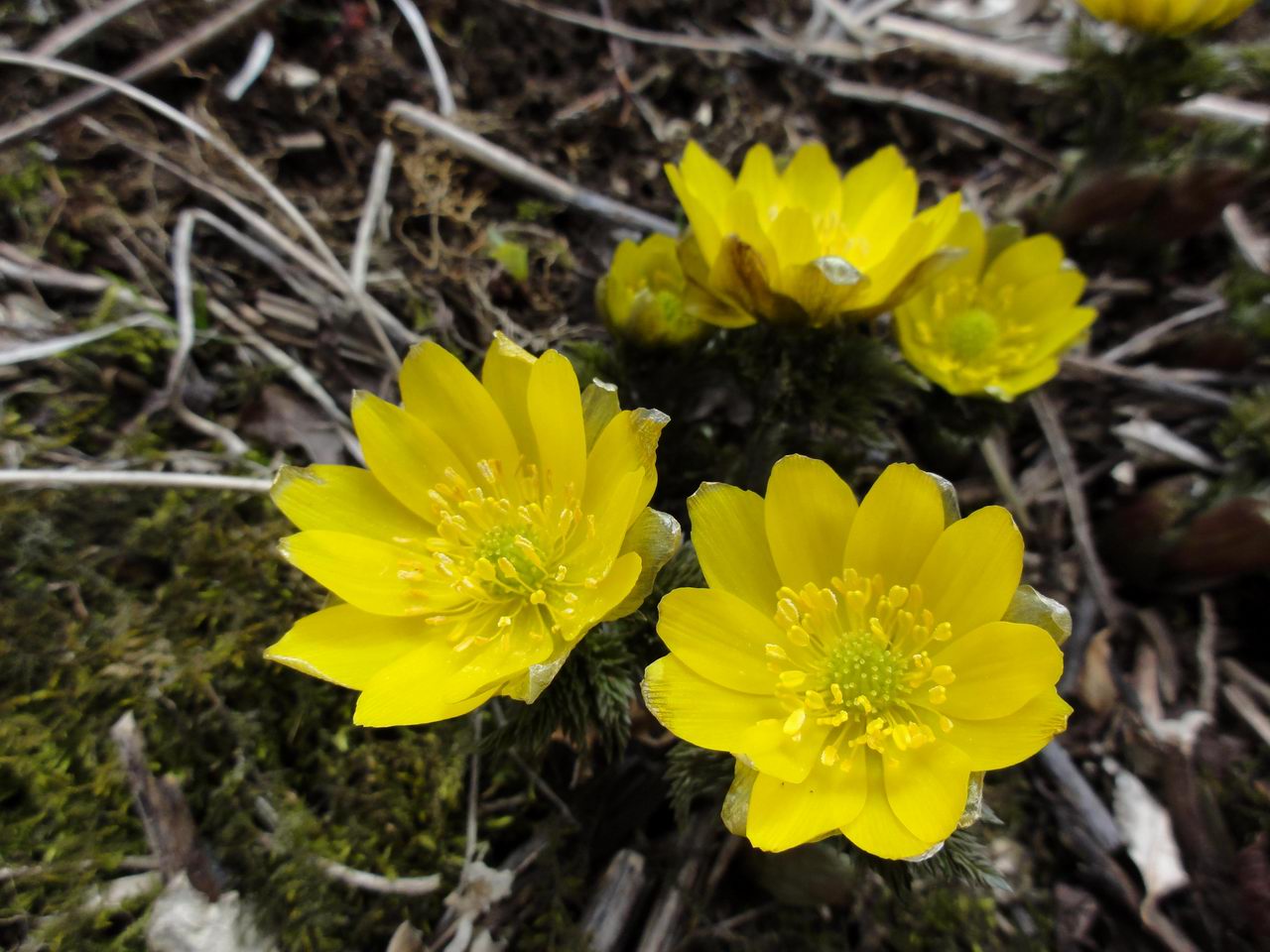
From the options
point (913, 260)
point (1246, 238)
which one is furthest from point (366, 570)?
point (1246, 238)

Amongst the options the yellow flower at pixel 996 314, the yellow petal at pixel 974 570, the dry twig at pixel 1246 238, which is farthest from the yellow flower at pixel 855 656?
the dry twig at pixel 1246 238

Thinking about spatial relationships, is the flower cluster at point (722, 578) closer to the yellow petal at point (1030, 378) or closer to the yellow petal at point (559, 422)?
the yellow petal at point (559, 422)

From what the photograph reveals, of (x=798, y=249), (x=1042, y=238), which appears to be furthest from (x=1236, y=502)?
(x=798, y=249)

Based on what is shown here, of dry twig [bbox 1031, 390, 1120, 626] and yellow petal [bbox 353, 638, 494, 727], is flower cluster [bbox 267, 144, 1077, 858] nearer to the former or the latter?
yellow petal [bbox 353, 638, 494, 727]

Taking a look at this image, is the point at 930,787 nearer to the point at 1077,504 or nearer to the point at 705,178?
the point at 705,178

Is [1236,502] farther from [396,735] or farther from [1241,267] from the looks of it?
[396,735]
